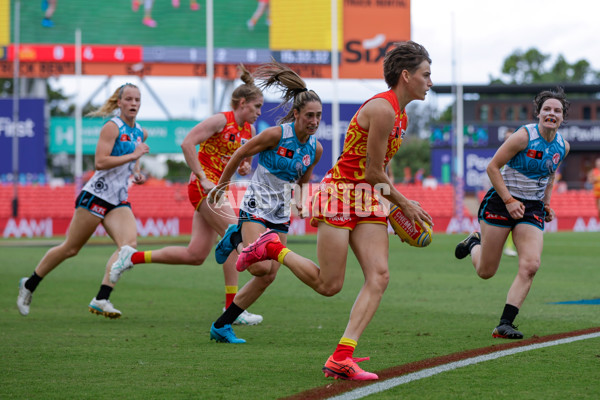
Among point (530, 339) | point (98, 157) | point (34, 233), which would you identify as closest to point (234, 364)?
point (530, 339)

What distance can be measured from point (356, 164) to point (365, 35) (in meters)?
34.1

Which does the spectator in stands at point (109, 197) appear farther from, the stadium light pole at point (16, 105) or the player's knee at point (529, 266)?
the stadium light pole at point (16, 105)

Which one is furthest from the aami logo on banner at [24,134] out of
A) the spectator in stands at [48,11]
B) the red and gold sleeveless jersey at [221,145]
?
the red and gold sleeveless jersey at [221,145]

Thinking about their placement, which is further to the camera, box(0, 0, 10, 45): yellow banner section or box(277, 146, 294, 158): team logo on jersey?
box(0, 0, 10, 45): yellow banner section

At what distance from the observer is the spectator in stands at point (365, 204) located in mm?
5316

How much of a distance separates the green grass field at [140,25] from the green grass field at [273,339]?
25.3 m

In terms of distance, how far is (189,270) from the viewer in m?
15.7

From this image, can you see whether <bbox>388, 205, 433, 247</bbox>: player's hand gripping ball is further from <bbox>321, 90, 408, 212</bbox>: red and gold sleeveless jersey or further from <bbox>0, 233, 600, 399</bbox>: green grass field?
<bbox>0, 233, 600, 399</bbox>: green grass field

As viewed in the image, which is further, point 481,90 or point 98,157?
point 481,90

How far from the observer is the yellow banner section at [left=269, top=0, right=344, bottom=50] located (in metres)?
38.2

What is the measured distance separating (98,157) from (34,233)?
23.2 metres

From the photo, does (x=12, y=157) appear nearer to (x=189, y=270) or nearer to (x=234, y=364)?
(x=189, y=270)

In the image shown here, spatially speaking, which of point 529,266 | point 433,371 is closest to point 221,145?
point 529,266

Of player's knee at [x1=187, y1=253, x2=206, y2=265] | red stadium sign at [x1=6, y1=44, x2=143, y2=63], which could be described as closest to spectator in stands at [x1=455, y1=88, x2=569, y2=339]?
player's knee at [x1=187, y1=253, x2=206, y2=265]
